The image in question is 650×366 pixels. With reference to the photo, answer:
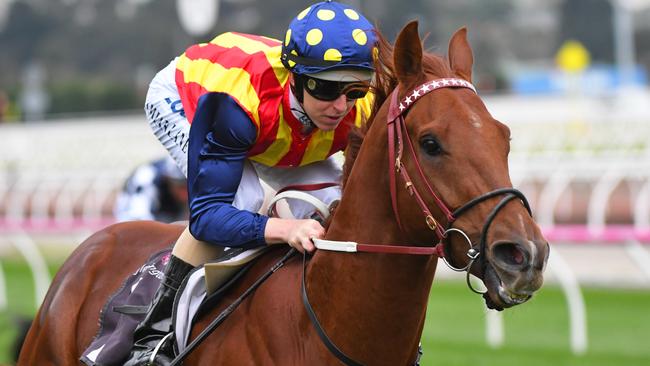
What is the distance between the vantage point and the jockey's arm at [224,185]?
10.7ft

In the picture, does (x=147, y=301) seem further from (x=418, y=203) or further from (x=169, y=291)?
(x=418, y=203)

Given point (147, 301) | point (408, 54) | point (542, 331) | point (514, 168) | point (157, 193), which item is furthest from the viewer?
point (514, 168)

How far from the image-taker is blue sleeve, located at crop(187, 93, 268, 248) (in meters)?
3.27

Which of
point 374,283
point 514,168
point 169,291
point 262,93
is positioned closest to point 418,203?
point 374,283

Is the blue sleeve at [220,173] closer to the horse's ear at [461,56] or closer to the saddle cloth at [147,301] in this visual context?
the saddle cloth at [147,301]

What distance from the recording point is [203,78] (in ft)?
12.1

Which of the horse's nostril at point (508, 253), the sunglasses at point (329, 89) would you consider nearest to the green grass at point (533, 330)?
the sunglasses at point (329, 89)

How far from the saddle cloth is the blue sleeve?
0.37ft

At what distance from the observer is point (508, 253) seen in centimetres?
259

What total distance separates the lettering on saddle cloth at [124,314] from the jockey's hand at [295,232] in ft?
2.00

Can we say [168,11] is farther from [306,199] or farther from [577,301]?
[306,199]

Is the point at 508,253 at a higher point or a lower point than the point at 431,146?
lower

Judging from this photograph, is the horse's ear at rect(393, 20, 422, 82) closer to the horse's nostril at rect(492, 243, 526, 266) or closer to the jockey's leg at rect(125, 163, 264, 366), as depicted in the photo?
the horse's nostril at rect(492, 243, 526, 266)

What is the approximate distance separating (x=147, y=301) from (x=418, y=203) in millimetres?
1234
